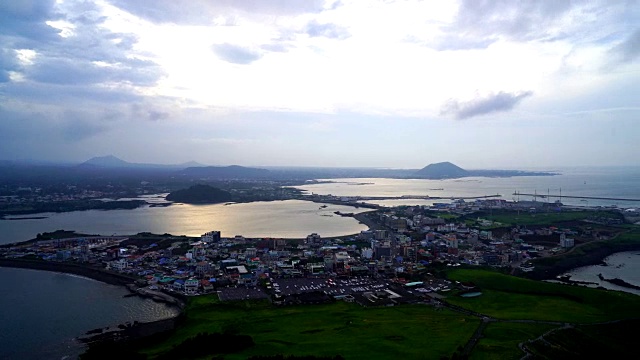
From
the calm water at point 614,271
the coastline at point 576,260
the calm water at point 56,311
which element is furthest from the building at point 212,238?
the calm water at point 614,271

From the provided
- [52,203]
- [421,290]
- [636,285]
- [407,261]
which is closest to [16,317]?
[421,290]

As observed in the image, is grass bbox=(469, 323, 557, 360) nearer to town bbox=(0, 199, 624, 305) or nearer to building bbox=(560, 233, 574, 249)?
town bbox=(0, 199, 624, 305)

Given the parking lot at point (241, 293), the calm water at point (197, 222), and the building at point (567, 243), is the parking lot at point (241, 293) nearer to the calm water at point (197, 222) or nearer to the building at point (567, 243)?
the calm water at point (197, 222)

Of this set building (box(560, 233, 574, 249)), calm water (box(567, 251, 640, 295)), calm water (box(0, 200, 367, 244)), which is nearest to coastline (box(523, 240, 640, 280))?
calm water (box(567, 251, 640, 295))

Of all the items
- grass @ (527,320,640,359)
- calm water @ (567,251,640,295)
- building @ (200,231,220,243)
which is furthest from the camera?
building @ (200,231,220,243)

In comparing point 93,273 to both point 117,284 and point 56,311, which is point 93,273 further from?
point 56,311

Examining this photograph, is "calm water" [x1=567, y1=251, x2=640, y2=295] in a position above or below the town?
below

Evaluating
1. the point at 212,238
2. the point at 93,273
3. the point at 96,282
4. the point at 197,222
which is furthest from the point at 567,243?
the point at 197,222

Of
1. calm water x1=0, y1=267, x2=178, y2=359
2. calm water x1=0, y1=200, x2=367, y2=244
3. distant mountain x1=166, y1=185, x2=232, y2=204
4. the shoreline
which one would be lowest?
calm water x1=0, y1=267, x2=178, y2=359

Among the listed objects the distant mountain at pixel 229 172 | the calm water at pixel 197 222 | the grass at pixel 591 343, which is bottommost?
the grass at pixel 591 343
